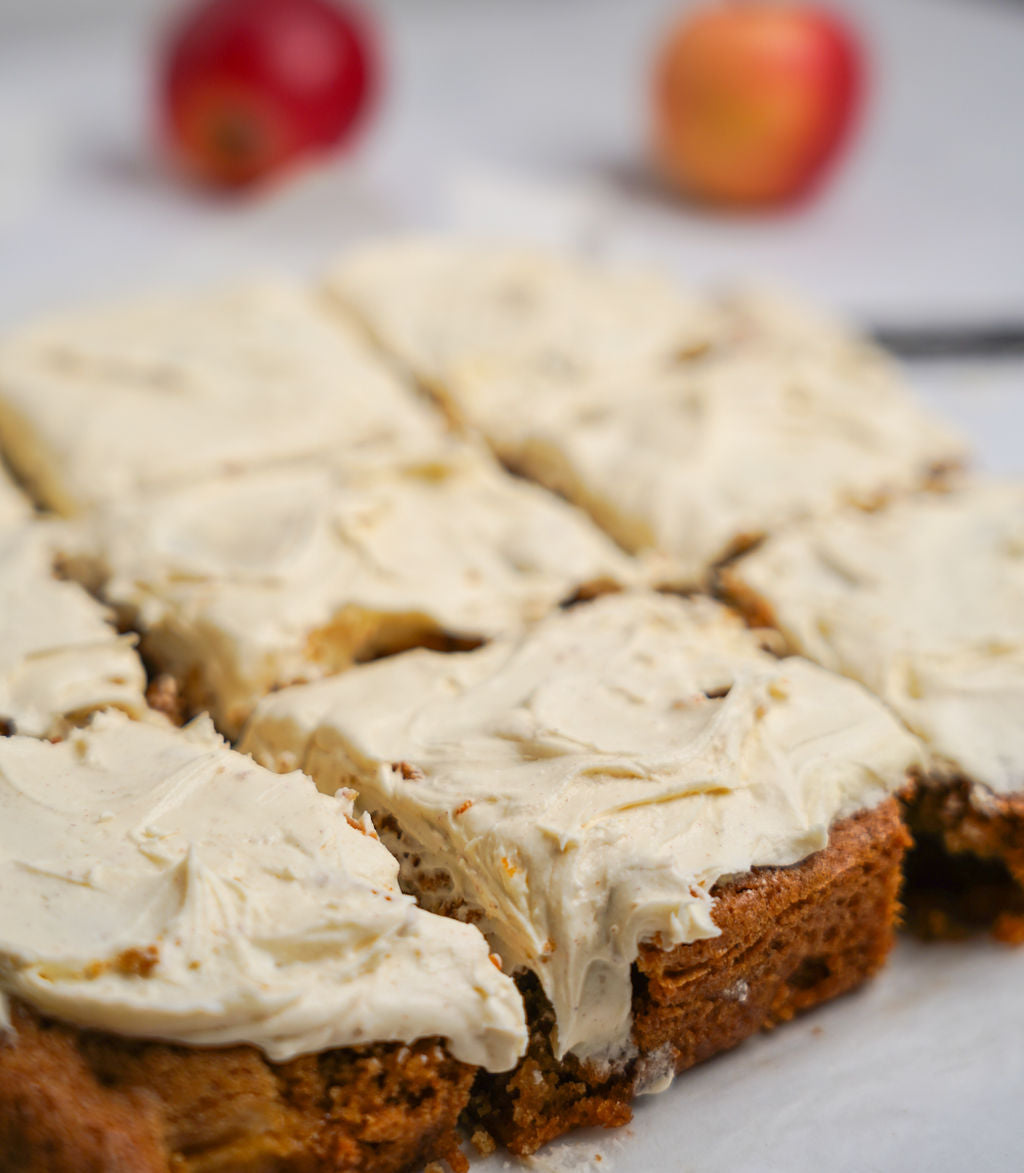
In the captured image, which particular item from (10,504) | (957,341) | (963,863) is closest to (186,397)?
(10,504)

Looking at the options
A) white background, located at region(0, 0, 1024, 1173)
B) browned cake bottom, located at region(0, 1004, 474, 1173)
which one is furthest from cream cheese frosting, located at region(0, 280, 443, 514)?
browned cake bottom, located at region(0, 1004, 474, 1173)

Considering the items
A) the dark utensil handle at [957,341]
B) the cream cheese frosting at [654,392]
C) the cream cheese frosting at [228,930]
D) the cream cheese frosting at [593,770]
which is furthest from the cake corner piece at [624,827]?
the dark utensil handle at [957,341]

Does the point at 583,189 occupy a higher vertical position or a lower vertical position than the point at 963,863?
higher

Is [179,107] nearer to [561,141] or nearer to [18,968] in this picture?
[561,141]

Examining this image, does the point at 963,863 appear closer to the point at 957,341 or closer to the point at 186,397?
the point at 186,397

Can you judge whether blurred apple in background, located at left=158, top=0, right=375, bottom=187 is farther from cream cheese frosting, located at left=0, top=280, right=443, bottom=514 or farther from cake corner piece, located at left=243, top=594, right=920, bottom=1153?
cake corner piece, located at left=243, top=594, right=920, bottom=1153
